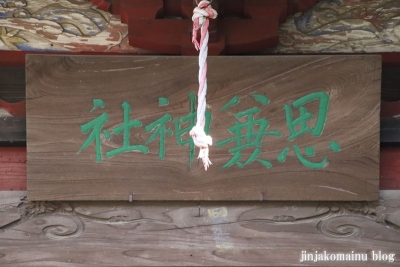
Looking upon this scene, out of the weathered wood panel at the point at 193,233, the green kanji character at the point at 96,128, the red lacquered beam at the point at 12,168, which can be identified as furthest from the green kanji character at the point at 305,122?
the red lacquered beam at the point at 12,168

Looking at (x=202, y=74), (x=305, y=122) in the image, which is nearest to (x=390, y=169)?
(x=305, y=122)

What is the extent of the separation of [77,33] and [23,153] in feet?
1.53

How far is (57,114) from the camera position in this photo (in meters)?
2.61

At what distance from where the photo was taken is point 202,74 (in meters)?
2.32

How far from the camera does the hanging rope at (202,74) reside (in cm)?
226

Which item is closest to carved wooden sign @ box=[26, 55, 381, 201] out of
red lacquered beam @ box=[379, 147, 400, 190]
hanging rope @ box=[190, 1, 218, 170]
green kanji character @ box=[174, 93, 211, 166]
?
green kanji character @ box=[174, 93, 211, 166]

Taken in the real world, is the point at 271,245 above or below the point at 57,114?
below

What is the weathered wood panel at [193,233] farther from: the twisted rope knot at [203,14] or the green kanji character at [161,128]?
the twisted rope knot at [203,14]

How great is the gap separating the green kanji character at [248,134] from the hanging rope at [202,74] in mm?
273

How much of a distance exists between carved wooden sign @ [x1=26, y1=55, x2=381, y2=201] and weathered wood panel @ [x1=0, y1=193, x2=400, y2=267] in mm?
82

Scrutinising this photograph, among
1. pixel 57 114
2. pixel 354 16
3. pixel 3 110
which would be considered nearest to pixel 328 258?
pixel 354 16

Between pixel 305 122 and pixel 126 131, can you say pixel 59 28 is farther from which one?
pixel 305 122

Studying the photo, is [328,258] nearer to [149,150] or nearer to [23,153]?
[149,150]

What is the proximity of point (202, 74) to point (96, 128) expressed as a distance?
1.56 ft
